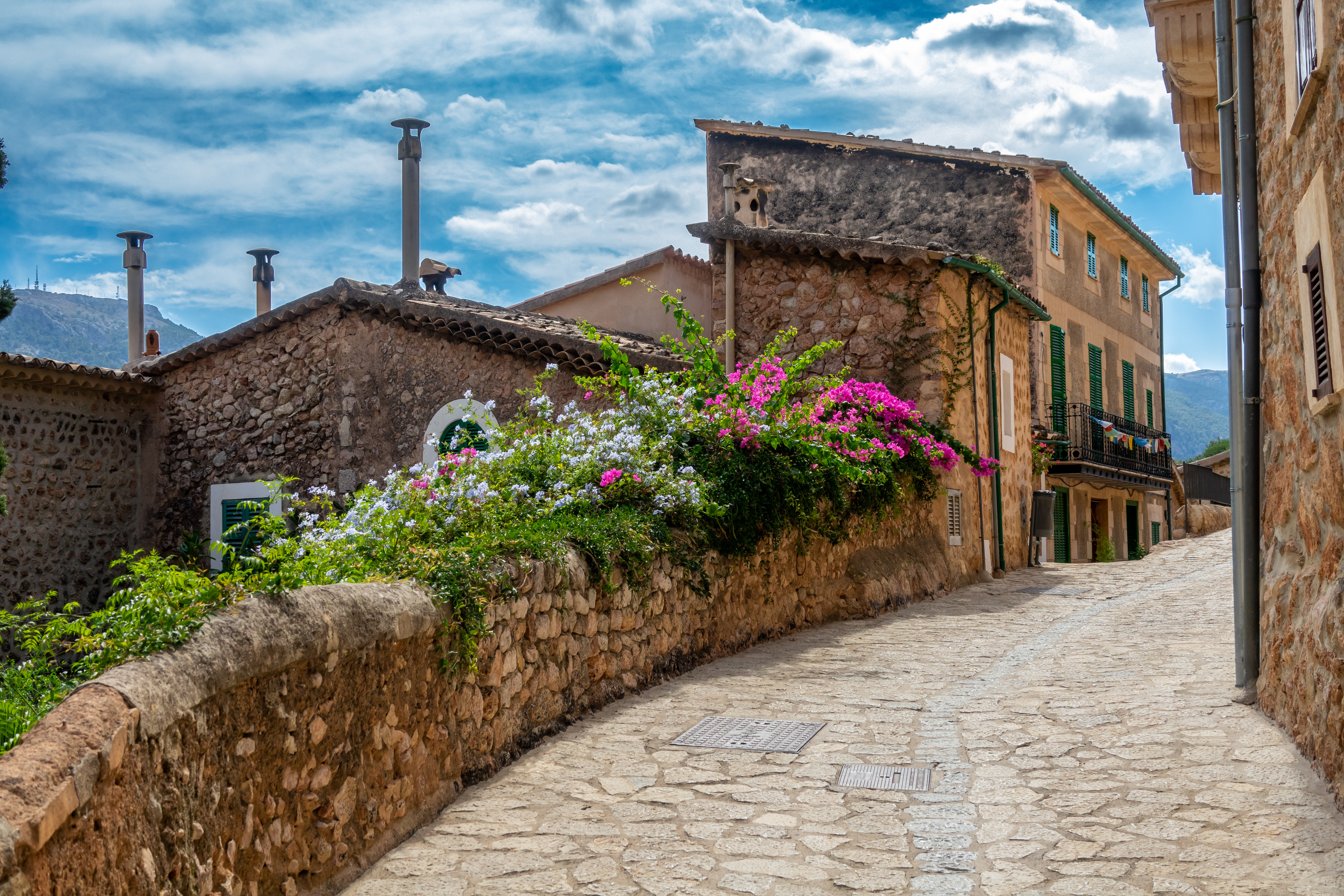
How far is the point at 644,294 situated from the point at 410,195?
5.29 metres

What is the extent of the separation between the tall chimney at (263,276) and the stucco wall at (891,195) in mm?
8663

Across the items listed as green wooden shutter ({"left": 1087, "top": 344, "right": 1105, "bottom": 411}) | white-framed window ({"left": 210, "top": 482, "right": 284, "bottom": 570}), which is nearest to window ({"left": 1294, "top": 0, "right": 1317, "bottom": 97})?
white-framed window ({"left": 210, "top": 482, "right": 284, "bottom": 570})

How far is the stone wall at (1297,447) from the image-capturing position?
4.53 meters

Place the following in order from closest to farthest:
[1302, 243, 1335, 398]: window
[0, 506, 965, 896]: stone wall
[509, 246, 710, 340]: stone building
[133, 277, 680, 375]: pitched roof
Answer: [0, 506, 965, 896]: stone wall
[1302, 243, 1335, 398]: window
[133, 277, 680, 375]: pitched roof
[509, 246, 710, 340]: stone building

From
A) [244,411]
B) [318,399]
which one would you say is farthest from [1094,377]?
[244,411]

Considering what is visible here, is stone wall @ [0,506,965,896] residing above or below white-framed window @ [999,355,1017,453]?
below

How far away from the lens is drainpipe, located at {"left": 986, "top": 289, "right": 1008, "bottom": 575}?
594 inches

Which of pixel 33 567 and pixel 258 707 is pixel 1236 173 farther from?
pixel 33 567

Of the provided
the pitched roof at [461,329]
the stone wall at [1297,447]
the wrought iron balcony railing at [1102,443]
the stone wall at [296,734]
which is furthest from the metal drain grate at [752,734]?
the wrought iron balcony railing at [1102,443]

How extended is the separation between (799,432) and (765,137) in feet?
36.1

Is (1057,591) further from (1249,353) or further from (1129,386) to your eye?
(1129,386)

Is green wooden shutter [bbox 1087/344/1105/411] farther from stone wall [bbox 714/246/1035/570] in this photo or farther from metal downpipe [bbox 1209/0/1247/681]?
metal downpipe [bbox 1209/0/1247/681]

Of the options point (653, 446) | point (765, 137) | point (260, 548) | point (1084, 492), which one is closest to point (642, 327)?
point (765, 137)

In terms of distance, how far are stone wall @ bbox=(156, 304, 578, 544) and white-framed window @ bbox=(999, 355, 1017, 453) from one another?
6284mm
